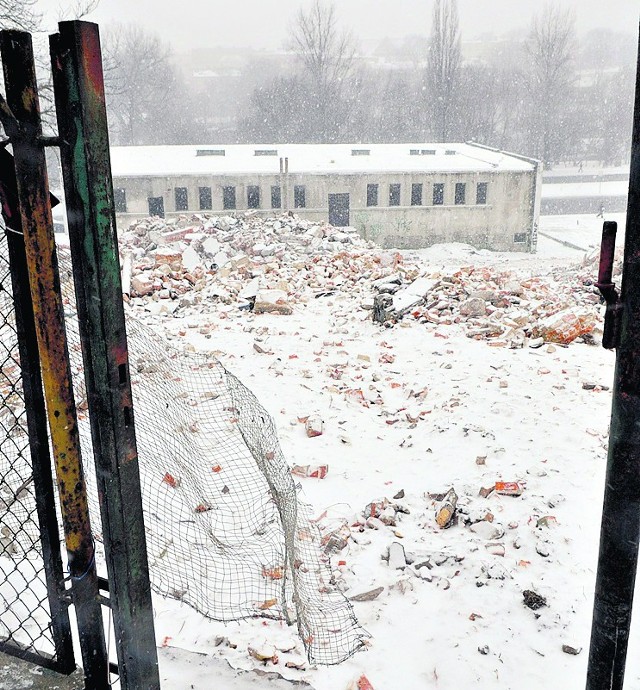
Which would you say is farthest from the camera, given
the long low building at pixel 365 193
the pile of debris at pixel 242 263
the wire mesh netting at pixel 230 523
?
the long low building at pixel 365 193

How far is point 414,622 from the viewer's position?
350cm

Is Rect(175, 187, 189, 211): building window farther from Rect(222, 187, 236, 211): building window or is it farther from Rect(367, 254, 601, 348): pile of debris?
Rect(367, 254, 601, 348): pile of debris

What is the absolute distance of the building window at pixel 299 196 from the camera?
98.0 feet

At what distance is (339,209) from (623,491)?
29732mm

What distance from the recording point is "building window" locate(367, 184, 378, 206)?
3042 cm

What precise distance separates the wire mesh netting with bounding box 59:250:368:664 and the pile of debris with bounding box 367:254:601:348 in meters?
4.67

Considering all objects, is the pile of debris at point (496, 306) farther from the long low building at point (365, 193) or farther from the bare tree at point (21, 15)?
the long low building at point (365, 193)

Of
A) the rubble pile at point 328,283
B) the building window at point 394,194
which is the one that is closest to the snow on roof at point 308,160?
the building window at point 394,194

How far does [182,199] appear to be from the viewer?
1168 inches

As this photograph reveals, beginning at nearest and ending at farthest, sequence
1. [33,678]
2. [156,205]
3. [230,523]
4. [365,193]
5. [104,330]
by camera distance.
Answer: [104,330], [33,678], [230,523], [156,205], [365,193]

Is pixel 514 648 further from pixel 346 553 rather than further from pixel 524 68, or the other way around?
pixel 524 68

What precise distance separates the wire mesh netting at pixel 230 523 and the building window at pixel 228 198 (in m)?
24.9

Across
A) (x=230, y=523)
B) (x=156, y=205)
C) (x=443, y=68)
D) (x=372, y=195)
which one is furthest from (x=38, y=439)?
(x=443, y=68)

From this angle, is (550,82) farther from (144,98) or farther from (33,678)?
(33,678)
